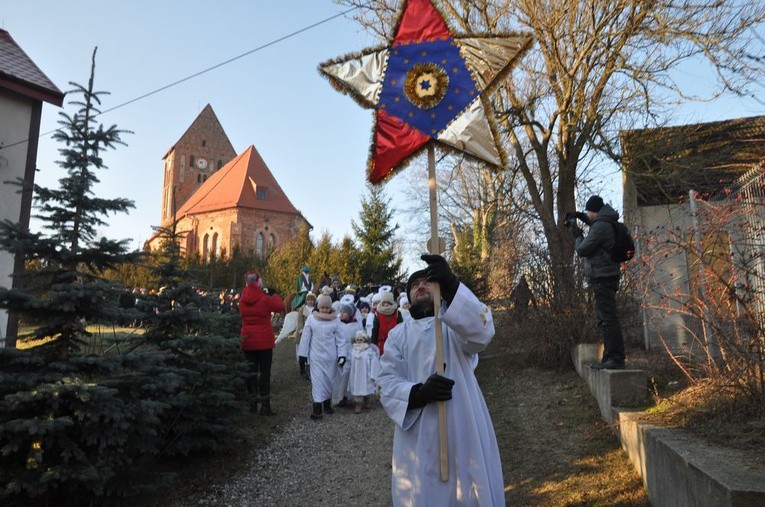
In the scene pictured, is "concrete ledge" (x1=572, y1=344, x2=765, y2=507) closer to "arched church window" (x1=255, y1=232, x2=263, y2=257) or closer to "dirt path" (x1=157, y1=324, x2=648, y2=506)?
"dirt path" (x1=157, y1=324, x2=648, y2=506)

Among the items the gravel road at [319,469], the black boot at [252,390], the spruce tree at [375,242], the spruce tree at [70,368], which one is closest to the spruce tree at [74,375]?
the spruce tree at [70,368]

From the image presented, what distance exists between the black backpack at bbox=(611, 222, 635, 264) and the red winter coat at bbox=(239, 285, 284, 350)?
5.29m

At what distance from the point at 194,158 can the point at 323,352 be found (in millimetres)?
67531

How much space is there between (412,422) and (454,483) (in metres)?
0.38

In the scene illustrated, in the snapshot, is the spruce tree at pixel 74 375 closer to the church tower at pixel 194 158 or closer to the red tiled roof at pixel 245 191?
the red tiled roof at pixel 245 191

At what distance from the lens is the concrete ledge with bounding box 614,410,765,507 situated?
9.18ft

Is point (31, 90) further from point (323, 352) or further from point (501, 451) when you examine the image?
point (501, 451)

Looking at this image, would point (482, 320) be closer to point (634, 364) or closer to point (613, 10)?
point (634, 364)

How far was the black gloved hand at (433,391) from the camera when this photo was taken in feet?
10.2

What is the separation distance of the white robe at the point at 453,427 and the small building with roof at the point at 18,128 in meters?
11.2

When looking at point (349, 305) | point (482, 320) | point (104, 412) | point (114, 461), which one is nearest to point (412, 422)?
point (482, 320)

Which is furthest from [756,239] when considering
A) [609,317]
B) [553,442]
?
[553,442]

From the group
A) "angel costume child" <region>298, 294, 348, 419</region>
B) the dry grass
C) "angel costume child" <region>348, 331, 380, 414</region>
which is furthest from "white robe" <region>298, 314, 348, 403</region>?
the dry grass

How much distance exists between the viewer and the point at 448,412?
128 inches
